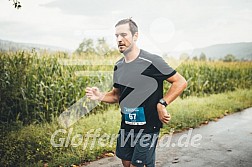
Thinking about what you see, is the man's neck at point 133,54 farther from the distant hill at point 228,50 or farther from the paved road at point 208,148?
the distant hill at point 228,50

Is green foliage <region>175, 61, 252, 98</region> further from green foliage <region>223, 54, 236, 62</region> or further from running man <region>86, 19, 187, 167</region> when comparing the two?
running man <region>86, 19, 187, 167</region>

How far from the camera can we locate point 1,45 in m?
6.90

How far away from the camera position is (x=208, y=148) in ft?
17.4

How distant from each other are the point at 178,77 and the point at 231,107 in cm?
662

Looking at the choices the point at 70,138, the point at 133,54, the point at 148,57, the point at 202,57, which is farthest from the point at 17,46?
the point at 202,57

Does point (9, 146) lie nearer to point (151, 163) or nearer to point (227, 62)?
point (151, 163)

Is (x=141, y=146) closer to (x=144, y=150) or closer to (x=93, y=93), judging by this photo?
(x=144, y=150)

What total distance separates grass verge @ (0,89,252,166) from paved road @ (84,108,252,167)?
0.32 meters

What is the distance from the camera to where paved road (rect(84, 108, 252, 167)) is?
15.0 ft

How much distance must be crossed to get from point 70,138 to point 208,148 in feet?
7.76

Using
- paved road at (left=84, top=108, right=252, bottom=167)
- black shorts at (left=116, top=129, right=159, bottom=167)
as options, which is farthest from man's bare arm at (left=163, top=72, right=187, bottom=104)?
paved road at (left=84, top=108, right=252, bottom=167)

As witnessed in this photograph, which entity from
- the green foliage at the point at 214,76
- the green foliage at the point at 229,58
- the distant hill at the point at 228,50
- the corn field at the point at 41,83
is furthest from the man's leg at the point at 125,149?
the green foliage at the point at 229,58

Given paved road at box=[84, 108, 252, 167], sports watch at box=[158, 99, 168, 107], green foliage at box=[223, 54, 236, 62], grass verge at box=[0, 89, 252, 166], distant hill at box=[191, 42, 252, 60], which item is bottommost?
paved road at box=[84, 108, 252, 167]

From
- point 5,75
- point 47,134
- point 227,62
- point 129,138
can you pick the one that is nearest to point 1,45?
point 5,75
